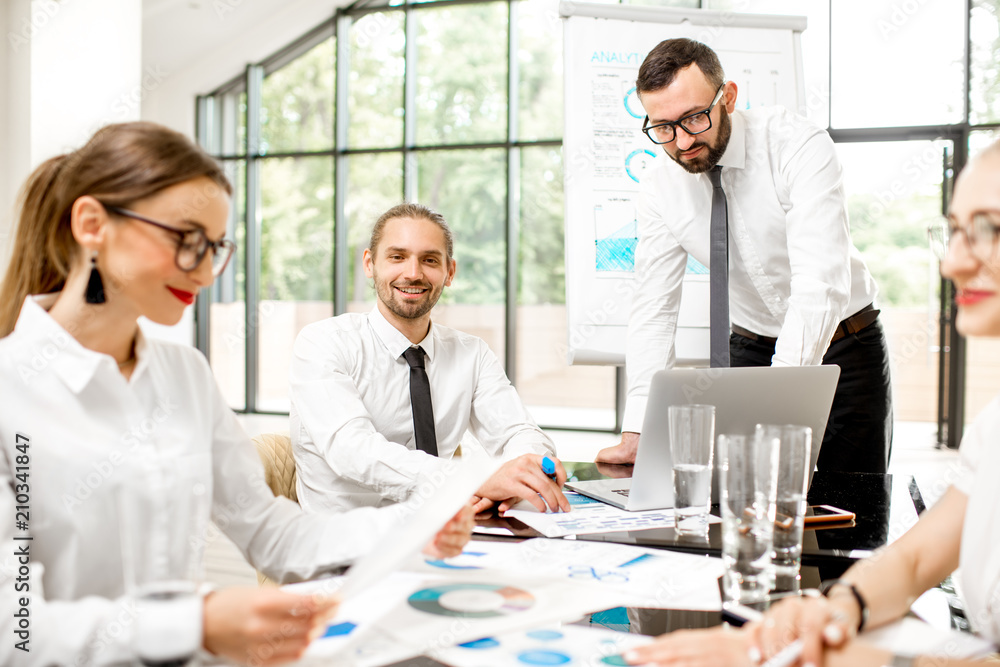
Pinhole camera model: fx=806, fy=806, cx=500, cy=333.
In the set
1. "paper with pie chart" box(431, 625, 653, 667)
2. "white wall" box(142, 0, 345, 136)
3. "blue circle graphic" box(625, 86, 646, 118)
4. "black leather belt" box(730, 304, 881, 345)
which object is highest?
"white wall" box(142, 0, 345, 136)

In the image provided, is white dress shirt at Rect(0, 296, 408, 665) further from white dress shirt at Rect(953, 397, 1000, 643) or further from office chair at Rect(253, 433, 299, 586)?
white dress shirt at Rect(953, 397, 1000, 643)

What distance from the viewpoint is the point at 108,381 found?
1.06m

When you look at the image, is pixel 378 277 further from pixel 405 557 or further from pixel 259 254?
pixel 259 254

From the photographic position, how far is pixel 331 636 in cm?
87

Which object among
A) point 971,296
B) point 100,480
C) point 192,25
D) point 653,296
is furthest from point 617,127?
point 192,25

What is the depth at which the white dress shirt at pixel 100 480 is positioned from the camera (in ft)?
2.70

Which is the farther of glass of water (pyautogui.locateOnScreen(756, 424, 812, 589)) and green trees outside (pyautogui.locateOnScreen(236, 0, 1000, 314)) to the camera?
green trees outside (pyautogui.locateOnScreen(236, 0, 1000, 314))

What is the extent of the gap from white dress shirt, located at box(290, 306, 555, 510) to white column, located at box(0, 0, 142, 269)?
3524mm

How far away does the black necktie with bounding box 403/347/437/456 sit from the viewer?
6.77 feet

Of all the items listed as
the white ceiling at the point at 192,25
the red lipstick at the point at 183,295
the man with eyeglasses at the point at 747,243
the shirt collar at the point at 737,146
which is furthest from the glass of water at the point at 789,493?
the white ceiling at the point at 192,25

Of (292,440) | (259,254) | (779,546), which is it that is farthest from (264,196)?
(779,546)

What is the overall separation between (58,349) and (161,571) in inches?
15.2

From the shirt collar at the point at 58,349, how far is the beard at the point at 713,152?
5.44ft

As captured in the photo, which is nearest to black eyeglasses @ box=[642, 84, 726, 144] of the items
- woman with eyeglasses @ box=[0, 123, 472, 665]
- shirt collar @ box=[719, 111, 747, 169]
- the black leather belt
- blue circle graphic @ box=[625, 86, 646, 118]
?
shirt collar @ box=[719, 111, 747, 169]
